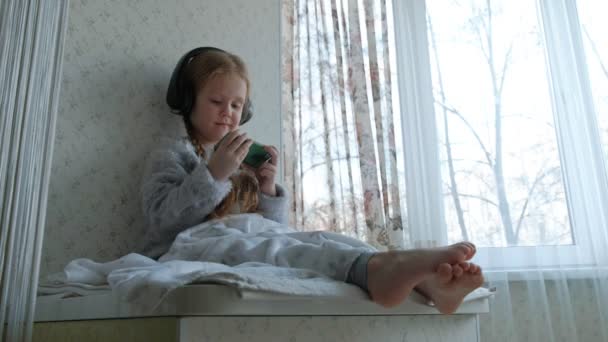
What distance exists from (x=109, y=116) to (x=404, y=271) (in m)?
0.85

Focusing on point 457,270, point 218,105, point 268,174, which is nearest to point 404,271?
point 457,270

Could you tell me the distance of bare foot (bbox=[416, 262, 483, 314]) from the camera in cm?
81

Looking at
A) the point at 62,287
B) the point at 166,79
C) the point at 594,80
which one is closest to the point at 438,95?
the point at 594,80

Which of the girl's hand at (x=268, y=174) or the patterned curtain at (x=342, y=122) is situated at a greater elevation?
the patterned curtain at (x=342, y=122)

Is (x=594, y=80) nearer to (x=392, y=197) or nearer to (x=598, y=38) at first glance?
(x=598, y=38)

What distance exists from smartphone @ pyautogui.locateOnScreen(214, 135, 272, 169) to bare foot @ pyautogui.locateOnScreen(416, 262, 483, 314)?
53cm

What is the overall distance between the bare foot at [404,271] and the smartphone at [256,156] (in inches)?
20.8

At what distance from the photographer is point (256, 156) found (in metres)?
1.29

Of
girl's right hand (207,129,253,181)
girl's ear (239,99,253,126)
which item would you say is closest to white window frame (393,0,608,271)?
girl's ear (239,99,253,126)

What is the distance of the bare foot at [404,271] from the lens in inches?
31.7

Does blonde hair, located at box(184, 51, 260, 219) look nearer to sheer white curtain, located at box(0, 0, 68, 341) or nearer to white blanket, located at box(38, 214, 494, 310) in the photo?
white blanket, located at box(38, 214, 494, 310)

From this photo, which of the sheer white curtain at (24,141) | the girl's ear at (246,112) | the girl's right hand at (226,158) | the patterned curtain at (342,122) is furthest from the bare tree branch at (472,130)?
the sheer white curtain at (24,141)

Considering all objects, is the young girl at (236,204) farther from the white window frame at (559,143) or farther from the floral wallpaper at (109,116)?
the white window frame at (559,143)

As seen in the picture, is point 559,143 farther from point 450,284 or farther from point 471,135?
point 450,284
